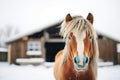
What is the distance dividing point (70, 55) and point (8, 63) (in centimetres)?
103

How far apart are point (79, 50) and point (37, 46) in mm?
2247

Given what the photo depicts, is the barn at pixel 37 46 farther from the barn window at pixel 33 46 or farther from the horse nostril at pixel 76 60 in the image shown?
the horse nostril at pixel 76 60

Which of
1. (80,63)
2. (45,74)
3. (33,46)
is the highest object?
(33,46)

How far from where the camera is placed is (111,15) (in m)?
1.82

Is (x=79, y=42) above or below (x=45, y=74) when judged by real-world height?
above

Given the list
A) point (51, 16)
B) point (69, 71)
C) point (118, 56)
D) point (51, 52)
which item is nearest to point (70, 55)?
point (69, 71)

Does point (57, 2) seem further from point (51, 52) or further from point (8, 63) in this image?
point (51, 52)

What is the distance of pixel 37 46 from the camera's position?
3.26m

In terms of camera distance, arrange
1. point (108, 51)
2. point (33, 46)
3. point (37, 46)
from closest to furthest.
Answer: point (108, 51) < point (33, 46) < point (37, 46)

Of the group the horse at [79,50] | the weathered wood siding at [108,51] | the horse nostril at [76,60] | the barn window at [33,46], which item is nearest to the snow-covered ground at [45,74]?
the weathered wood siding at [108,51]

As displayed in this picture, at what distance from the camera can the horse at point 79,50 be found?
1.05 meters

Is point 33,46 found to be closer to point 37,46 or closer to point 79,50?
point 37,46

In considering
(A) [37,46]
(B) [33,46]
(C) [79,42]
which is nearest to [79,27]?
(C) [79,42]

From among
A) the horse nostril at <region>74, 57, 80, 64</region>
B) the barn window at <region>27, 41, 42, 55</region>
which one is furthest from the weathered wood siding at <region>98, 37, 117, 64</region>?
the barn window at <region>27, 41, 42, 55</region>
